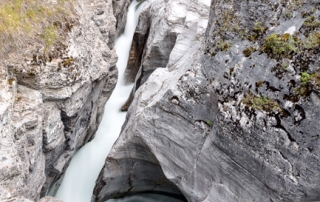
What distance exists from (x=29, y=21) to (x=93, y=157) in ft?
20.2

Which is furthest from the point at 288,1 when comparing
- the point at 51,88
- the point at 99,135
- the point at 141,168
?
the point at 99,135

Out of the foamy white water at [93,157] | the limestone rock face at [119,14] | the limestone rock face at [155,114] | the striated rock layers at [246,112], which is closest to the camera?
the striated rock layers at [246,112]

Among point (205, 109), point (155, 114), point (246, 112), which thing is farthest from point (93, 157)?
point (246, 112)

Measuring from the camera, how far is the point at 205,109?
6703 mm

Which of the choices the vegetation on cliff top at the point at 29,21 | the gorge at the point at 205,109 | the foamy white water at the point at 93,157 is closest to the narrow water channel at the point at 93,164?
the foamy white water at the point at 93,157

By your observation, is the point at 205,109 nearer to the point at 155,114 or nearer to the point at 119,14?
Answer: the point at 155,114

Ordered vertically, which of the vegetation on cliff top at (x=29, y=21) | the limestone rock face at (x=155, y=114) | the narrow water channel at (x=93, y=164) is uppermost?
the vegetation on cliff top at (x=29, y=21)

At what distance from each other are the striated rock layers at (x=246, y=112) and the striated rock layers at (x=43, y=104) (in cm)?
200

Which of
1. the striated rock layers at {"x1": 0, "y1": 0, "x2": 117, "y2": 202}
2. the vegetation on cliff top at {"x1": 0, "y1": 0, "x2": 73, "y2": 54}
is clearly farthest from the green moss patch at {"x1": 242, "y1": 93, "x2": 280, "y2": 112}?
the vegetation on cliff top at {"x1": 0, "y1": 0, "x2": 73, "y2": 54}

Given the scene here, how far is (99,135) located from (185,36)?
583 centimetres

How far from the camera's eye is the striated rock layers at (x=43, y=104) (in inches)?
237

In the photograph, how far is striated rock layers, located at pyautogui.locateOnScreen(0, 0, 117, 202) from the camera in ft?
19.7

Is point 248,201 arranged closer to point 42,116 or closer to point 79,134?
point 42,116

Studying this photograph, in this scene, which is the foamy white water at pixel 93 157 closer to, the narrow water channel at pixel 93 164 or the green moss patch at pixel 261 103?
the narrow water channel at pixel 93 164
